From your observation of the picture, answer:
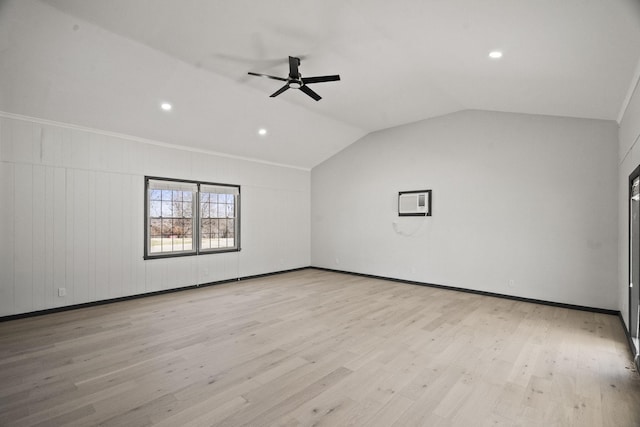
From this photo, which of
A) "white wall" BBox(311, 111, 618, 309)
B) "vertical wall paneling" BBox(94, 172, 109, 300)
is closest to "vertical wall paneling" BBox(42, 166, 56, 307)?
"vertical wall paneling" BBox(94, 172, 109, 300)

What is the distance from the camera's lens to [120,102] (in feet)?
14.8

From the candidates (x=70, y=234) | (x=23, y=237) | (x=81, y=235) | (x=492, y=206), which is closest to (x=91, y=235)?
(x=81, y=235)

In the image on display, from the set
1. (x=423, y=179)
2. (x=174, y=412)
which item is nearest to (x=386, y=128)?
(x=423, y=179)

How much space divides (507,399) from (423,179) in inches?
186

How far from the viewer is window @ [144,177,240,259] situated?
5.71 metres

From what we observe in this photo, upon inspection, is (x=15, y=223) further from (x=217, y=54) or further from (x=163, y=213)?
(x=217, y=54)

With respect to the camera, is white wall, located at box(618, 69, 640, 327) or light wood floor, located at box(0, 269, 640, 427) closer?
light wood floor, located at box(0, 269, 640, 427)

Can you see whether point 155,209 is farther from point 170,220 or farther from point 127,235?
point 127,235

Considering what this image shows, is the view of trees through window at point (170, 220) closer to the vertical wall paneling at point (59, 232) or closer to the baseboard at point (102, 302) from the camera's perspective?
the baseboard at point (102, 302)

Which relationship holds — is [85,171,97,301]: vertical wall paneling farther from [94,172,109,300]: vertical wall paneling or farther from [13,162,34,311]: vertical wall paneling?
[13,162,34,311]: vertical wall paneling

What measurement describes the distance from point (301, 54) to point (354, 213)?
448cm

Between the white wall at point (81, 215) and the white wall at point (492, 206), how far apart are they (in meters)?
3.29

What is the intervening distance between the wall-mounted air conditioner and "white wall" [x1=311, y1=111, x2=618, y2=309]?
12 cm

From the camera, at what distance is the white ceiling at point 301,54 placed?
2.79m
